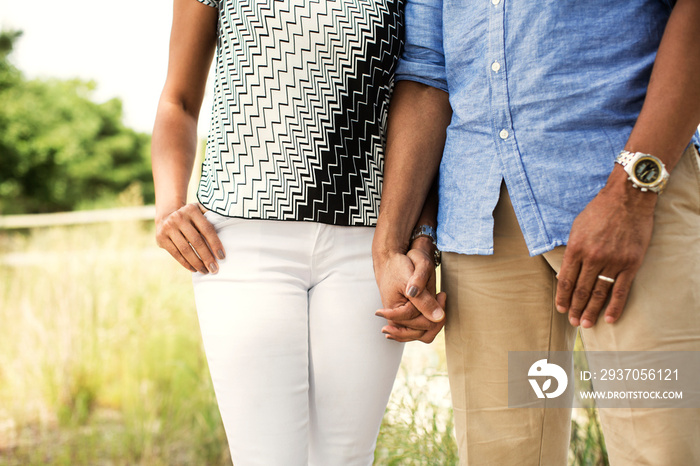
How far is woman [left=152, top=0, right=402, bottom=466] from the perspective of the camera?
1.29 metres

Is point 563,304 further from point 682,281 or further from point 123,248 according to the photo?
point 123,248

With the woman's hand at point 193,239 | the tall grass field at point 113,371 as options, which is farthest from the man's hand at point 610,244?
the tall grass field at point 113,371

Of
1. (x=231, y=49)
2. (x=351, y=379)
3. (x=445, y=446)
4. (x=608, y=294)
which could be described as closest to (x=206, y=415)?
(x=445, y=446)

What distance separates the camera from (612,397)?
1113mm

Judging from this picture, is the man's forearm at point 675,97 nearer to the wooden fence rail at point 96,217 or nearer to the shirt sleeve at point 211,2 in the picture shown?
the shirt sleeve at point 211,2

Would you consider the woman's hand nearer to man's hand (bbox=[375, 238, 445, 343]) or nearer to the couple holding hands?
the couple holding hands

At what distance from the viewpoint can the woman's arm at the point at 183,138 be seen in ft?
4.37

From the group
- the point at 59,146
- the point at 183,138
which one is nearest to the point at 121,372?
the point at 183,138

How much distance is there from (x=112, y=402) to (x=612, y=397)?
353 centimetres

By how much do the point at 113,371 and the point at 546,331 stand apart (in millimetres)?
3413

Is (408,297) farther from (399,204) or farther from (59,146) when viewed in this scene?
(59,146)

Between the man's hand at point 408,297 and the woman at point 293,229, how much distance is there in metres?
0.07

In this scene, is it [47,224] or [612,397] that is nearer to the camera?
[612,397]

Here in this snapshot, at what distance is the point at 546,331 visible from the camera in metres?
1.27
